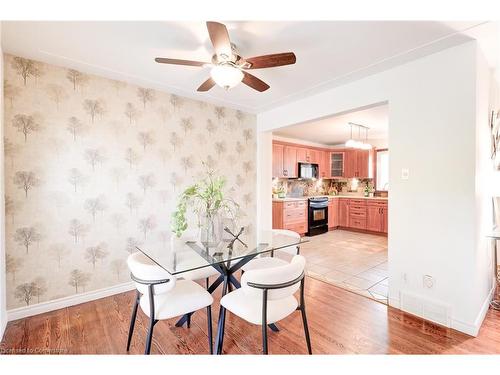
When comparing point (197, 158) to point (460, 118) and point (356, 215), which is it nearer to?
point (460, 118)

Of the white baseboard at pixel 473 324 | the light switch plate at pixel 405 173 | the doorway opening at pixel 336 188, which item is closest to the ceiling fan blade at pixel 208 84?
the light switch plate at pixel 405 173

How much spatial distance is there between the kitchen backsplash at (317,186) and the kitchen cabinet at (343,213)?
28.4 inches

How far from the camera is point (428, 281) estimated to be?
2.16m

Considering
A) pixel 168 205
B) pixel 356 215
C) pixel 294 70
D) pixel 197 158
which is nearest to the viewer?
pixel 294 70

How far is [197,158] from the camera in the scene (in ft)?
11.0

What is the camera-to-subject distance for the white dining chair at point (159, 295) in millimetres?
1529

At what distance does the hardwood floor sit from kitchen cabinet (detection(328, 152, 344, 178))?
4710mm

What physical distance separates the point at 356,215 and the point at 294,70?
15.3 feet

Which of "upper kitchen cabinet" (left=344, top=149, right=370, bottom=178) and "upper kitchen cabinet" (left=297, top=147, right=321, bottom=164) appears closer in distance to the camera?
"upper kitchen cabinet" (left=297, top=147, right=321, bottom=164)

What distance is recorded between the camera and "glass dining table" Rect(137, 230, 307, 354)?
1.70 metres

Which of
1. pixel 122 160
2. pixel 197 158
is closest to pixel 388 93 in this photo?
pixel 197 158

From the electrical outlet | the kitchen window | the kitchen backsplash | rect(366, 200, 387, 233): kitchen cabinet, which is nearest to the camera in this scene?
the electrical outlet

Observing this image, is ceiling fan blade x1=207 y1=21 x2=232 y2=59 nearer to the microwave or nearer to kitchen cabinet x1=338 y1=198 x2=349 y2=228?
the microwave

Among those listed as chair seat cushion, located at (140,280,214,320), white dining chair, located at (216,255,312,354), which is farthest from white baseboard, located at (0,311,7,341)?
white dining chair, located at (216,255,312,354)
